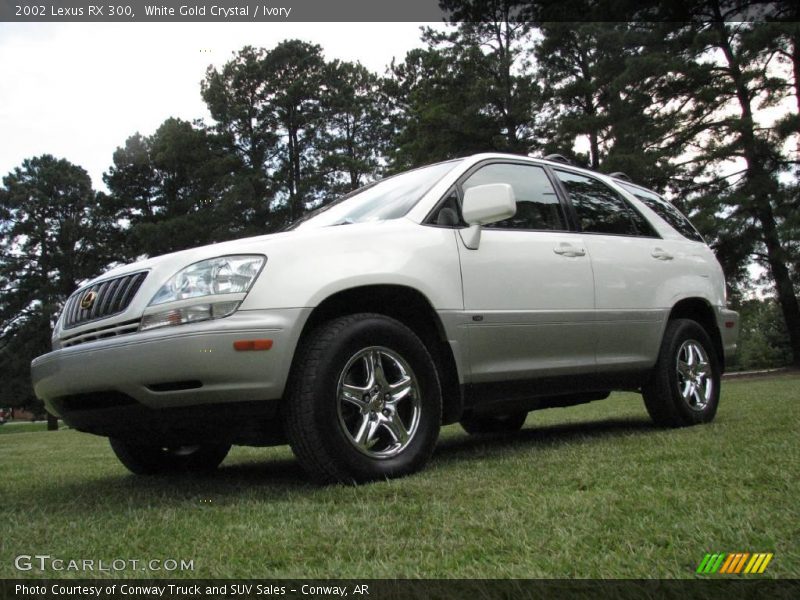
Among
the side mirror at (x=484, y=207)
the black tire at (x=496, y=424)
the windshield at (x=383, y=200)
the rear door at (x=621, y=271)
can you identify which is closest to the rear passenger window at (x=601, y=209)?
the rear door at (x=621, y=271)

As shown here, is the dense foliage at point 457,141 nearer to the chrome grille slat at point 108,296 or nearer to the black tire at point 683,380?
the black tire at point 683,380

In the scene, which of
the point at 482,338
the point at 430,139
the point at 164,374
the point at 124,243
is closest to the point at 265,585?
the point at 164,374

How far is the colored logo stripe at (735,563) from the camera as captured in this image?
188 centimetres

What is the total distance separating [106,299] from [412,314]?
1.52 meters

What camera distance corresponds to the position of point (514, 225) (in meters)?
4.55

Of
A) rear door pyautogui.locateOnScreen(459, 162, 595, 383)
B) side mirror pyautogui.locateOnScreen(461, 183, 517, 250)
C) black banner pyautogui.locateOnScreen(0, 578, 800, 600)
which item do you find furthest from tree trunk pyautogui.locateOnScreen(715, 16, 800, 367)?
black banner pyautogui.locateOnScreen(0, 578, 800, 600)

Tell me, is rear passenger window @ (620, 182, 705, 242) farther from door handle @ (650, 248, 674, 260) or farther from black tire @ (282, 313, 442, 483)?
black tire @ (282, 313, 442, 483)

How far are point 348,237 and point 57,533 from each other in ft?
5.85

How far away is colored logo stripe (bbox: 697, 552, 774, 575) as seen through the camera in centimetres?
188

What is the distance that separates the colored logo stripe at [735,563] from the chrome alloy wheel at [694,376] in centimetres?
363

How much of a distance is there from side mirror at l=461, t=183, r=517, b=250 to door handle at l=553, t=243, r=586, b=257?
700 mm

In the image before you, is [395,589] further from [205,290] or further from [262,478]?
[262,478]

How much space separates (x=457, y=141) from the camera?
2684 centimetres

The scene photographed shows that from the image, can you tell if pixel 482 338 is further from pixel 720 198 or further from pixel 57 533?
pixel 720 198
